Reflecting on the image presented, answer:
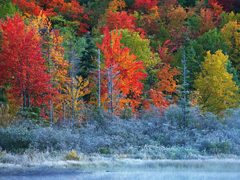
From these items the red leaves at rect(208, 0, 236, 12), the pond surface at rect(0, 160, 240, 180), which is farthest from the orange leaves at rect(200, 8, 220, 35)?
the pond surface at rect(0, 160, 240, 180)

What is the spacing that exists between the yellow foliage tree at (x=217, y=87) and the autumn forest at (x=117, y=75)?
100 millimetres

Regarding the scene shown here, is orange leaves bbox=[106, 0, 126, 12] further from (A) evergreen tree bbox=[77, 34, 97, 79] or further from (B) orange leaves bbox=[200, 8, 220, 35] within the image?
(A) evergreen tree bbox=[77, 34, 97, 79]

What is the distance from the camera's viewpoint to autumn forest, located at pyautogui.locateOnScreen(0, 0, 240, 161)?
1531cm

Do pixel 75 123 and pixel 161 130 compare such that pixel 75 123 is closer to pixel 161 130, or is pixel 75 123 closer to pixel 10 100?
pixel 161 130

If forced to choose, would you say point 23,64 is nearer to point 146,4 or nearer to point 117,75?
point 117,75

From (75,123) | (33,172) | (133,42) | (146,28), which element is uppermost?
(146,28)

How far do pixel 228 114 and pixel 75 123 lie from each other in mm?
9030

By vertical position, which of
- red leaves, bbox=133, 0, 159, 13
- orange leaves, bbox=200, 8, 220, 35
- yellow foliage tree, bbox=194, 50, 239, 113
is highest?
red leaves, bbox=133, 0, 159, 13

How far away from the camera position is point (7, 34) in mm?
19844

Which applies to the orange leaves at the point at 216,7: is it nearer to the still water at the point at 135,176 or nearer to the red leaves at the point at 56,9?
the red leaves at the point at 56,9

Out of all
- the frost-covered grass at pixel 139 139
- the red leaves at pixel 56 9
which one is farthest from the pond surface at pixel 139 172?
the red leaves at pixel 56 9

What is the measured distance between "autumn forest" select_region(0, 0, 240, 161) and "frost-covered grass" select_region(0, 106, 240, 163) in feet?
0.29

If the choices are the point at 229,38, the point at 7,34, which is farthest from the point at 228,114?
the point at 229,38

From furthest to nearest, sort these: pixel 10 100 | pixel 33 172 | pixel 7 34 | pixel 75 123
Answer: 1. pixel 10 100
2. pixel 7 34
3. pixel 75 123
4. pixel 33 172
